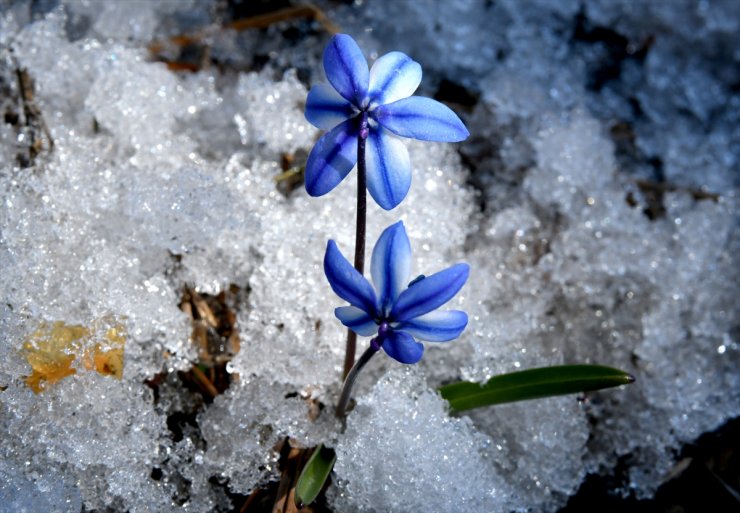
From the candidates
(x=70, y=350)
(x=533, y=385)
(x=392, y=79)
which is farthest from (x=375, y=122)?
(x=70, y=350)

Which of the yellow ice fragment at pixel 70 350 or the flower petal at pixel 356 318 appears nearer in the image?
the flower petal at pixel 356 318

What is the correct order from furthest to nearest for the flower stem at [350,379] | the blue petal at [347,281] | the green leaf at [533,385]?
1. the green leaf at [533,385]
2. the flower stem at [350,379]
3. the blue petal at [347,281]

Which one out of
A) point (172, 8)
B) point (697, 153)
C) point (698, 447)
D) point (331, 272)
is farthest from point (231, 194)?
point (697, 153)

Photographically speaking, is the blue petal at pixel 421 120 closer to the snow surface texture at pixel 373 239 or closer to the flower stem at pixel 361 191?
the flower stem at pixel 361 191

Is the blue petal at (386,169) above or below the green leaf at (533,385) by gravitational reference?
above

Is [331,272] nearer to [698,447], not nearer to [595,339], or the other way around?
[595,339]

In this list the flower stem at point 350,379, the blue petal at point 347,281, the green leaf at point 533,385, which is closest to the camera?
the blue petal at point 347,281

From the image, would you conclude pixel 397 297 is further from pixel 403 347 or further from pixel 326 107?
pixel 326 107

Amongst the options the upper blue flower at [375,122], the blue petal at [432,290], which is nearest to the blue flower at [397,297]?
the blue petal at [432,290]
